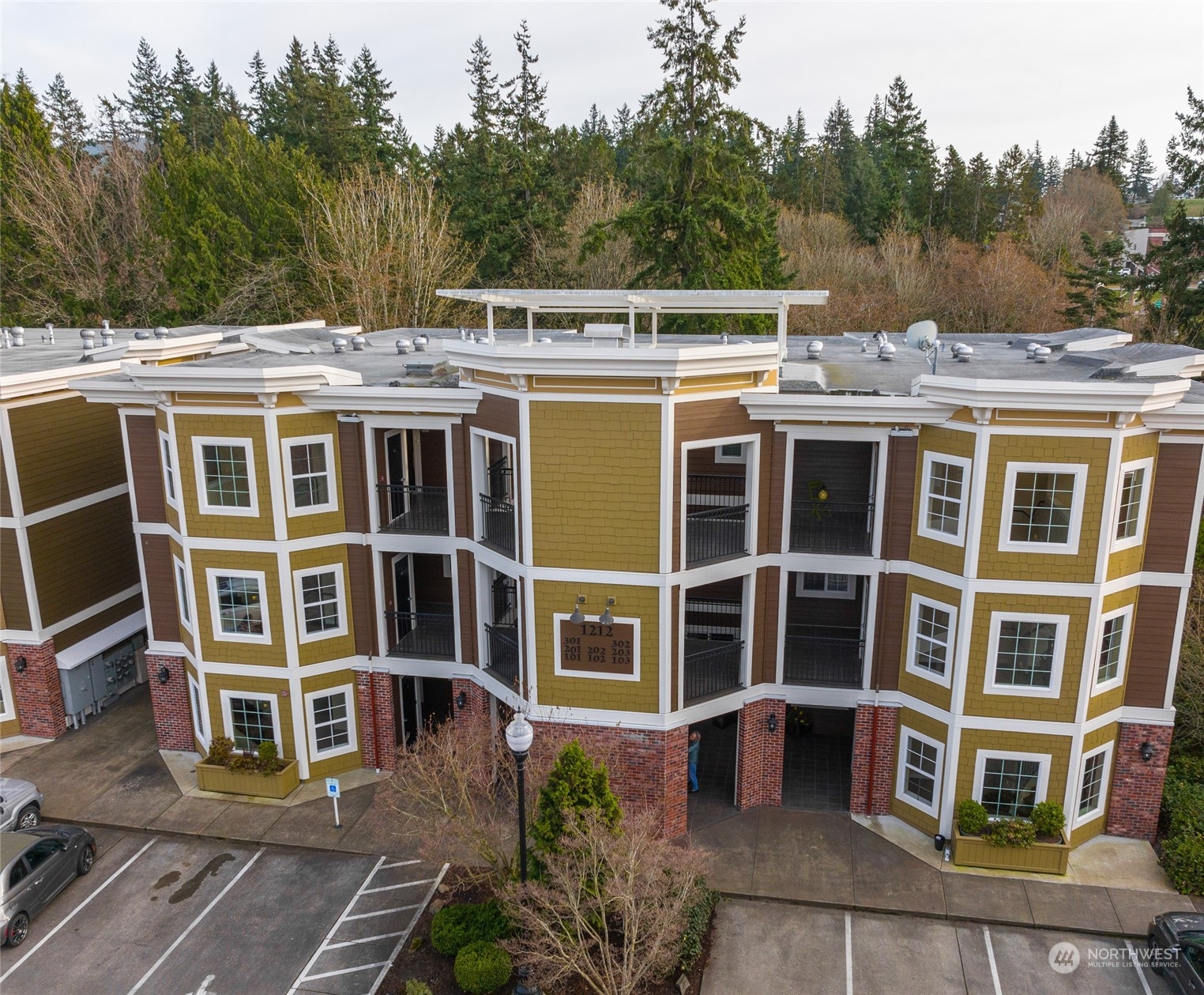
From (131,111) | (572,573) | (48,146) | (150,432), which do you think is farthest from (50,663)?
(131,111)

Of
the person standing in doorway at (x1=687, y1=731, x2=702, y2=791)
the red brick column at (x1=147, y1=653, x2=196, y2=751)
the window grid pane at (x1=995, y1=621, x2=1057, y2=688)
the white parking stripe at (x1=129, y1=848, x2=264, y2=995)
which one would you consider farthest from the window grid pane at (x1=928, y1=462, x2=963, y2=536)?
the red brick column at (x1=147, y1=653, x2=196, y2=751)

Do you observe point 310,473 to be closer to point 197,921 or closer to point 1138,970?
point 197,921

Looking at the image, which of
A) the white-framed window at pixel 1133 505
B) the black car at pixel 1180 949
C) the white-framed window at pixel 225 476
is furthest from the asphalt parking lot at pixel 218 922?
the white-framed window at pixel 1133 505

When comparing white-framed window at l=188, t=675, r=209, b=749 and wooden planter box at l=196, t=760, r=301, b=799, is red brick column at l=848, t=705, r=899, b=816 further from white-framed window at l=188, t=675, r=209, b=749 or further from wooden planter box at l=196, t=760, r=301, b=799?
white-framed window at l=188, t=675, r=209, b=749

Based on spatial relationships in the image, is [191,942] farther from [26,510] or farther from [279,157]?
[279,157]

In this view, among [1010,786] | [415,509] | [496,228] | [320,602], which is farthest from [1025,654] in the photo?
[496,228]
